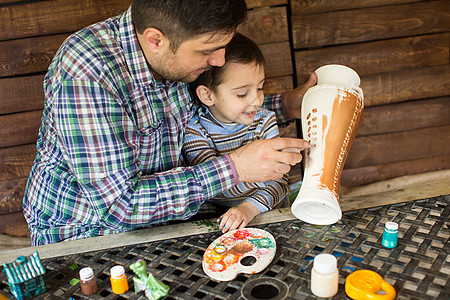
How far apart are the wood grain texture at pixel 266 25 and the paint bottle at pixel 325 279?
151 cm

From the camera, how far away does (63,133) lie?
1.23 m

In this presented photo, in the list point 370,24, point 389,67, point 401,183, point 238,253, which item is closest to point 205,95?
point 238,253

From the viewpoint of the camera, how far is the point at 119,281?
1.02 m

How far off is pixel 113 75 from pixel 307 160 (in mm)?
607

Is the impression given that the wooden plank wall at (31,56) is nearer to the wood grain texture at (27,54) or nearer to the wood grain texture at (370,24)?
the wood grain texture at (27,54)

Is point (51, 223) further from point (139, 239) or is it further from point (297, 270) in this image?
point (297, 270)

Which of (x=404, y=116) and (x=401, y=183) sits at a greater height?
(x=404, y=116)

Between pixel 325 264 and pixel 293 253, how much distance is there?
180 mm

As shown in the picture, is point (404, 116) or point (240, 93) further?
point (404, 116)

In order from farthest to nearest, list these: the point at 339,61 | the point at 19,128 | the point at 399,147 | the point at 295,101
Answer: the point at 399,147, the point at 339,61, the point at 19,128, the point at 295,101

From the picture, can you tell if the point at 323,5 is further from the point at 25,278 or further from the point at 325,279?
the point at 25,278

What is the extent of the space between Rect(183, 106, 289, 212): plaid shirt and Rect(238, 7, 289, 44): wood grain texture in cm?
68

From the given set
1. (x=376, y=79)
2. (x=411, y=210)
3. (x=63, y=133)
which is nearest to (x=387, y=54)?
(x=376, y=79)

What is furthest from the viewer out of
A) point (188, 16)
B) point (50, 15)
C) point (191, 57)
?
point (50, 15)
